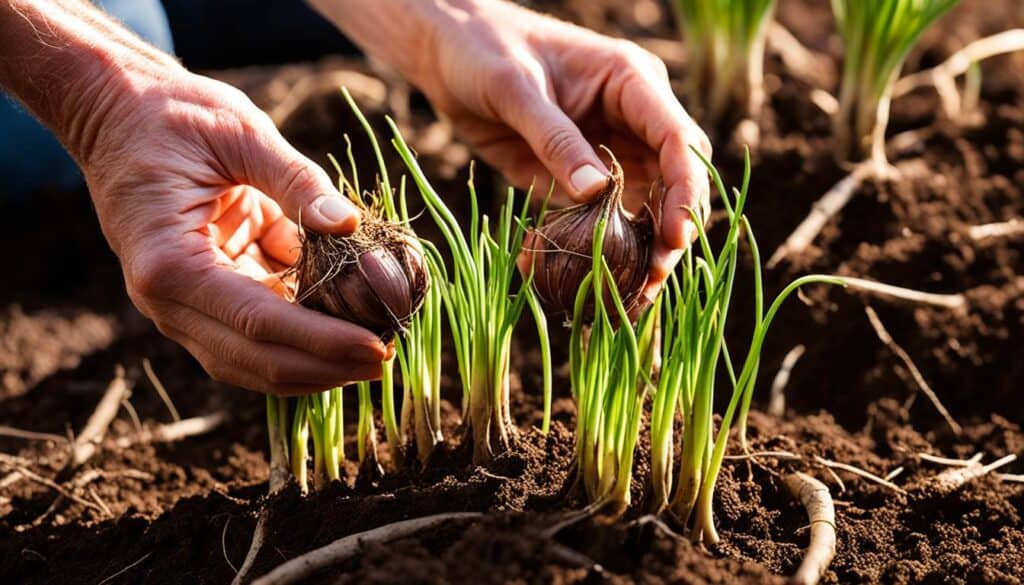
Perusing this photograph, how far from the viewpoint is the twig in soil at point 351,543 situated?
1.56 m

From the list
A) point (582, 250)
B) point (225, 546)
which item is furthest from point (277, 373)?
point (582, 250)

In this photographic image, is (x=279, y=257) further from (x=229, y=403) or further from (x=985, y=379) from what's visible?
(x=985, y=379)

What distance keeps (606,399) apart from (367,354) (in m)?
0.37

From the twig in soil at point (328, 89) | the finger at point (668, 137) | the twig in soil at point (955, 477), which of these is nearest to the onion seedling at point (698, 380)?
the finger at point (668, 137)

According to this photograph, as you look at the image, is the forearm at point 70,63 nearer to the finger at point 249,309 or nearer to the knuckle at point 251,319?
the finger at point 249,309

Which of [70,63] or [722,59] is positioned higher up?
[722,59]

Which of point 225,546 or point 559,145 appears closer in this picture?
point 225,546

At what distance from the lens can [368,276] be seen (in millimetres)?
1709

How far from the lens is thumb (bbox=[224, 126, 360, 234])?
1.72 m

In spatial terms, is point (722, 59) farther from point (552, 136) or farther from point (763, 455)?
point (763, 455)

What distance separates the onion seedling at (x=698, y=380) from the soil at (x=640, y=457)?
0.08 meters

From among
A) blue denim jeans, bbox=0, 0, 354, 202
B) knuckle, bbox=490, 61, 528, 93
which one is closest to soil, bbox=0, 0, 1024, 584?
blue denim jeans, bbox=0, 0, 354, 202

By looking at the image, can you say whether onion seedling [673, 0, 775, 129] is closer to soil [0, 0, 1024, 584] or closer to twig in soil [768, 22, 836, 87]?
soil [0, 0, 1024, 584]

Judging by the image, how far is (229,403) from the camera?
2600mm
